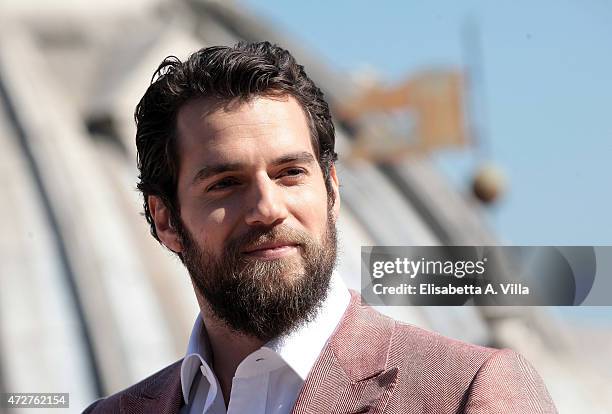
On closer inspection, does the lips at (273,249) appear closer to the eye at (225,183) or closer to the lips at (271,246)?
the lips at (271,246)

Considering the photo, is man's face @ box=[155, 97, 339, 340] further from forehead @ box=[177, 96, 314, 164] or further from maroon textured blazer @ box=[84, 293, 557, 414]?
maroon textured blazer @ box=[84, 293, 557, 414]

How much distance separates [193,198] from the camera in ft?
6.21

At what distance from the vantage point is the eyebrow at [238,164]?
1.80 meters

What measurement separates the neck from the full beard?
0.04 m

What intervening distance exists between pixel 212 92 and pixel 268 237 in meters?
0.30

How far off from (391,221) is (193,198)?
5.09m

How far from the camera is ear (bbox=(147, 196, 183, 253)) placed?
2040mm

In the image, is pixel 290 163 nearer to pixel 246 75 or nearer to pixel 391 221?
pixel 246 75

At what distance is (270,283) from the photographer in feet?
5.82

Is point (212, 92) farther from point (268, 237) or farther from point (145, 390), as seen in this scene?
point (145, 390)

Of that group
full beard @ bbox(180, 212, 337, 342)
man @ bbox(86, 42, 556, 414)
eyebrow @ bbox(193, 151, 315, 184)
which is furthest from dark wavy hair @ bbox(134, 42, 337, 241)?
full beard @ bbox(180, 212, 337, 342)

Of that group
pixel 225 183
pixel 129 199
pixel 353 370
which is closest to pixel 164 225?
pixel 225 183

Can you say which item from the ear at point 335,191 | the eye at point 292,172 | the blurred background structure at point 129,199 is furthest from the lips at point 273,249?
the blurred background structure at point 129,199

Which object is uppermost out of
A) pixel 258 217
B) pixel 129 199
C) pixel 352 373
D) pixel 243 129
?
pixel 243 129
